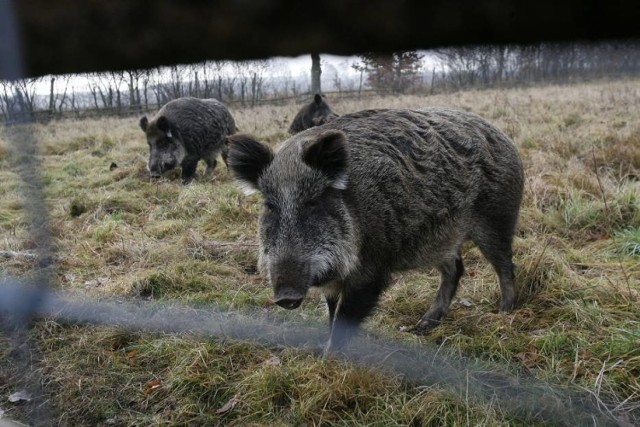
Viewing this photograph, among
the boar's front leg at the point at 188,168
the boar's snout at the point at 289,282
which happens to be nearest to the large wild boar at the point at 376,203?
the boar's snout at the point at 289,282

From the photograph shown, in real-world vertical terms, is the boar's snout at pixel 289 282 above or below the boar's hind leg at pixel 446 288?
above

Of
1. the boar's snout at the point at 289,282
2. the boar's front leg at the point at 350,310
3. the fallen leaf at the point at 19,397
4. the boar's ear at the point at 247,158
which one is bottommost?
the fallen leaf at the point at 19,397

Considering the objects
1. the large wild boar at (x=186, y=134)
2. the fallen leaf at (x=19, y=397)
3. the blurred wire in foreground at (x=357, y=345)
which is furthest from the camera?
the large wild boar at (x=186, y=134)

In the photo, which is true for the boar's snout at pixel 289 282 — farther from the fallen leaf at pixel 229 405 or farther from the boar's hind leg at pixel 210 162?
the boar's hind leg at pixel 210 162

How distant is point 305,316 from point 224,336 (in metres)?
0.77

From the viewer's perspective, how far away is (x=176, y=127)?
9.71 m

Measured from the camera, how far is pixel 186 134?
9820 millimetres

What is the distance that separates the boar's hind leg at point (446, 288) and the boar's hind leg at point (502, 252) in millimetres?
209

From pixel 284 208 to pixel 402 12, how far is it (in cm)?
259

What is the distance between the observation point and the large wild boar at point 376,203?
305 centimetres

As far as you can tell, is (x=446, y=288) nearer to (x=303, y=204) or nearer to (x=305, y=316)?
(x=305, y=316)

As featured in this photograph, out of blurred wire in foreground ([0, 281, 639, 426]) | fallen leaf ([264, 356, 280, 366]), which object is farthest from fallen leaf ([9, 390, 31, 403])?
fallen leaf ([264, 356, 280, 366])

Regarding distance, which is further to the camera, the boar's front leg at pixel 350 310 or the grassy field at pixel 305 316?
the boar's front leg at pixel 350 310

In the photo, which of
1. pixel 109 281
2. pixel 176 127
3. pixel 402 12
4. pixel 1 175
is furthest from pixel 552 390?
pixel 1 175
